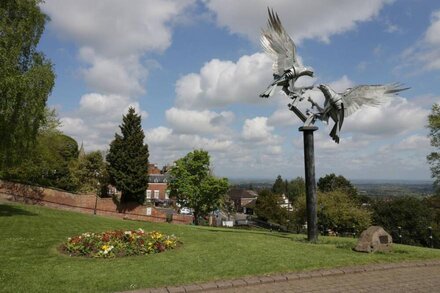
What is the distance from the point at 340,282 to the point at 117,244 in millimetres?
7296

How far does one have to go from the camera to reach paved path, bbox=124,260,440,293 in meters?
8.05

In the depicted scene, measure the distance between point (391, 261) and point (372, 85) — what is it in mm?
6983

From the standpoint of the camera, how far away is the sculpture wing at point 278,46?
15.0 m

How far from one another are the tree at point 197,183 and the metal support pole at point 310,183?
2847 cm

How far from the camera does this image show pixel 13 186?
30875 millimetres

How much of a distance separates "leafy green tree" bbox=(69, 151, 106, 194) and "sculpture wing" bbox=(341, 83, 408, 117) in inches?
1253

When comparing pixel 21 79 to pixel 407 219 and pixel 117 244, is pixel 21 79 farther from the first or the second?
pixel 407 219

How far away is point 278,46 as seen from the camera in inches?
594

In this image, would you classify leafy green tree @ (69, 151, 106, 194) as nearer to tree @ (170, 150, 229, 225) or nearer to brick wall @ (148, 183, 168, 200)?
tree @ (170, 150, 229, 225)

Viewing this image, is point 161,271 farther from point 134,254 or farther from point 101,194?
point 101,194

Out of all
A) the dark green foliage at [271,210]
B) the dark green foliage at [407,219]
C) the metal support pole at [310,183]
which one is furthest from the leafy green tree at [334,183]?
the metal support pole at [310,183]

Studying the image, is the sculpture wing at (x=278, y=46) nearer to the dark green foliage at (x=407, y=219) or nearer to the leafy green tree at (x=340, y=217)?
the leafy green tree at (x=340, y=217)

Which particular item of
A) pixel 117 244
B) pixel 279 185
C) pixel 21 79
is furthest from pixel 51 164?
pixel 279 185

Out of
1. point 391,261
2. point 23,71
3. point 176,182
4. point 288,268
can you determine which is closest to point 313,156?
point 391,261
